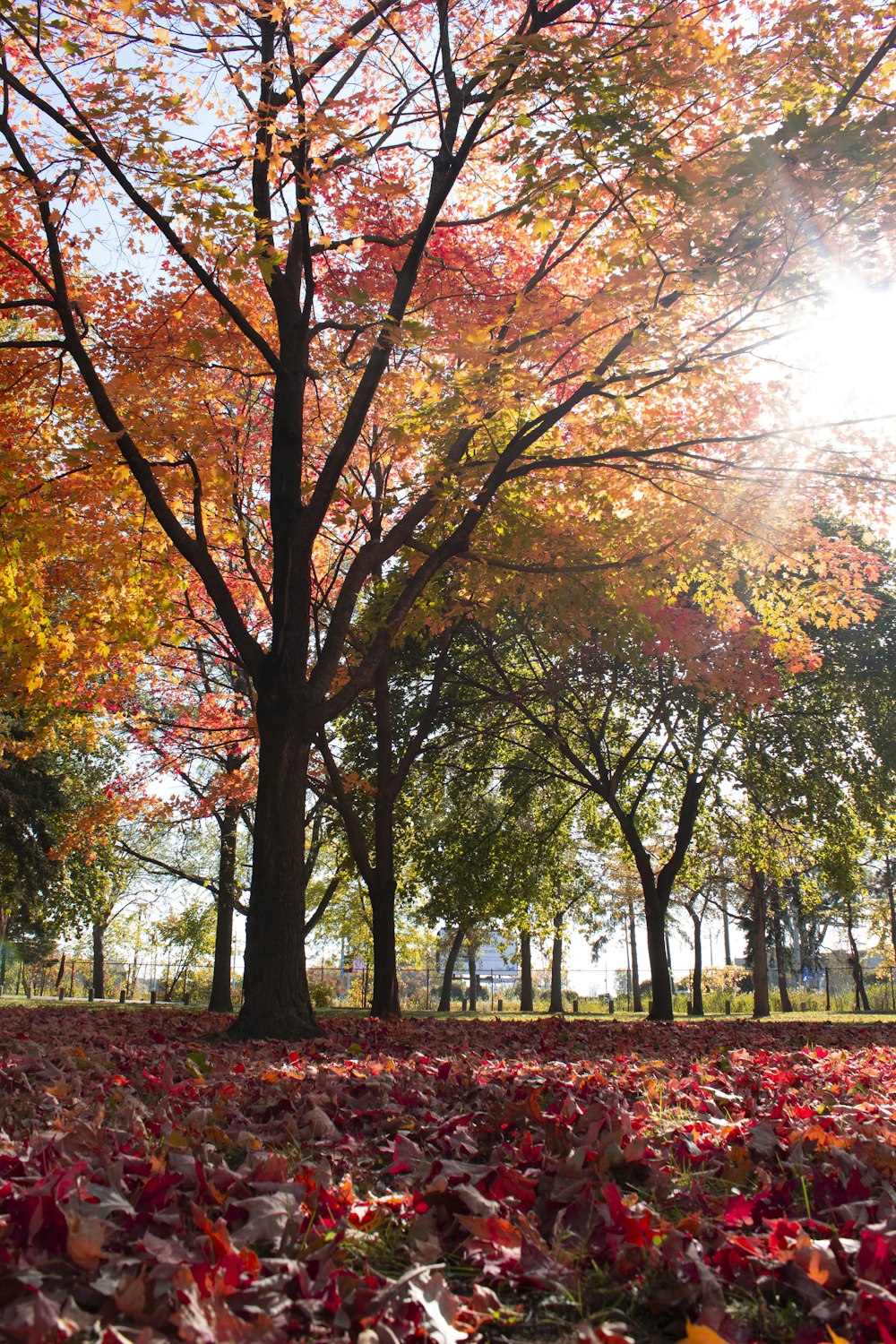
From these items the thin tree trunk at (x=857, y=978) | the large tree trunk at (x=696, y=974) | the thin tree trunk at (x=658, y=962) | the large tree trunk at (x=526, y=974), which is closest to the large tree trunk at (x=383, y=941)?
the thin tree trunk at (x=658, y=962)

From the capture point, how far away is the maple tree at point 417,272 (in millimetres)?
5867

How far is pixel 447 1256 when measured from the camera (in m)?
2.01

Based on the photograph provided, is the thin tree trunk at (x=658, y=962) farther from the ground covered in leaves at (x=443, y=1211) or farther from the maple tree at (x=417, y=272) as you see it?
the ground covered in leaves at (x=443, y=1211)

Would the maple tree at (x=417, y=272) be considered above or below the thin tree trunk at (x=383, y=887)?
above

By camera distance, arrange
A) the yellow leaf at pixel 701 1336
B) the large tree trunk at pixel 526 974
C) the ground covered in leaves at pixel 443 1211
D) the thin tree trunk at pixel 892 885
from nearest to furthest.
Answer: the yellow leaf at pixel 701 1336
the ground covered in leaves at pixel 443 1211
the large tree trunk at pixel 526 974
the thin tree trunk at pixel 892 885

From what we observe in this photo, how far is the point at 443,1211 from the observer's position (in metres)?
2.20

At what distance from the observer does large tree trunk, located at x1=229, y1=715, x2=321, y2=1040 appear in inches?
278

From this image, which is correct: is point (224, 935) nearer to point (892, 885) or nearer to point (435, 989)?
point (892, 885)

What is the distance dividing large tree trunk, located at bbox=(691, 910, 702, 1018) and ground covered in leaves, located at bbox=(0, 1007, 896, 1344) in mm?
26674

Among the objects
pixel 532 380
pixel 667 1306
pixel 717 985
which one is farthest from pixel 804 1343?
pixel 717 985

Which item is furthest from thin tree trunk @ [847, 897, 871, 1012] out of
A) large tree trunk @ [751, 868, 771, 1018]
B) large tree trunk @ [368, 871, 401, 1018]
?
large tree trunk @ [368, 871, 401, 1018]

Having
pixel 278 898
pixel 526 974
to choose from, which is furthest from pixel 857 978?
pixel 278 898

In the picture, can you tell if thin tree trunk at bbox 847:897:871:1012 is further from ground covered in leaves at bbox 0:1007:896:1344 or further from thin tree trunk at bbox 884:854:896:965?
ground covered in leaves at bbox 0:1007:896:1344

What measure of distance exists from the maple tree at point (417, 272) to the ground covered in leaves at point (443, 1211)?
158 inches
